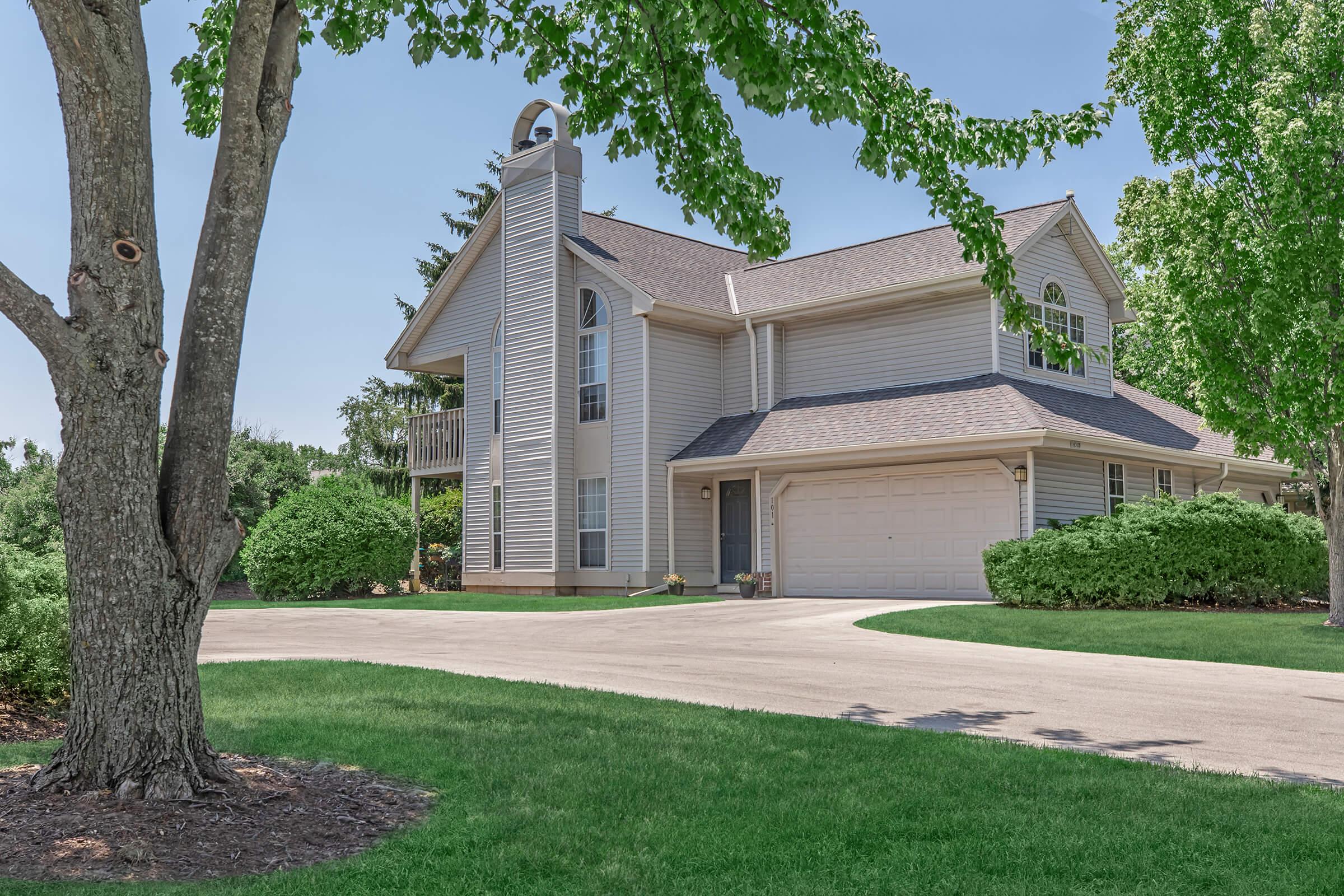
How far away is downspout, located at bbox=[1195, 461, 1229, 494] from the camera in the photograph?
893 inches

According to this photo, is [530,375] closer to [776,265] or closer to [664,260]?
[664,260]

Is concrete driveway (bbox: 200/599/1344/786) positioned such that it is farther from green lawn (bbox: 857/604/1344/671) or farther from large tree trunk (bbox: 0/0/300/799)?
large tree trunk (bbox: 0/0/300/799)

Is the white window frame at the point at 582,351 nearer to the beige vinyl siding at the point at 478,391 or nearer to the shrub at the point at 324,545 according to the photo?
the beige vinyl siding at the point at 478,391

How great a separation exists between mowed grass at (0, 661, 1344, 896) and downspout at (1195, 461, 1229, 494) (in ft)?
59.9

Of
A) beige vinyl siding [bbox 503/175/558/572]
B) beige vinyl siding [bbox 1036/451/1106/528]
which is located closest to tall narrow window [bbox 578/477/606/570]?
beige vinyl siding [bbox 503/175/558/572]

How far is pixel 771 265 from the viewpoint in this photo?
2594 centimetres

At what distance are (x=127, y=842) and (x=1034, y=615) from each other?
12.8 meters

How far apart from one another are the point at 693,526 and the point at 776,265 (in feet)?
21.8

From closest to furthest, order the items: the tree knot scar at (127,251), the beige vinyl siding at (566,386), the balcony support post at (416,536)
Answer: the tree knot scar at (127,251), the beige vinyl siding at (566,386), the balcony support post at (416,536)

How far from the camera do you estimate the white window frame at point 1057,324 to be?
21312mm

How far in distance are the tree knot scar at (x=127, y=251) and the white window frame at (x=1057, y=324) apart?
18.1 metres

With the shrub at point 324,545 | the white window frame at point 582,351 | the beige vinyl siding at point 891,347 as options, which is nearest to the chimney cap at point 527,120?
the white window frame at point 582,351

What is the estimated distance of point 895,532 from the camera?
20.2 metres

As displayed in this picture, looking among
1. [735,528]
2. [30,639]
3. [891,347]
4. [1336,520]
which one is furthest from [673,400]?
[30,639]
